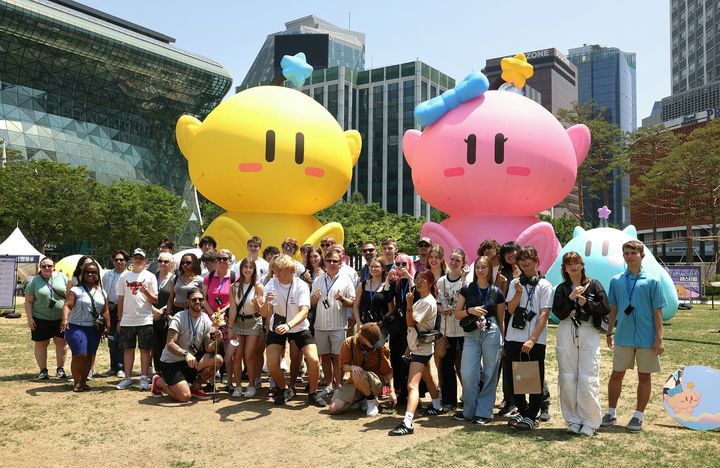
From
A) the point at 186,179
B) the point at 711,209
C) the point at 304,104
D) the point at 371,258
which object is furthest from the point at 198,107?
the point at 371,258

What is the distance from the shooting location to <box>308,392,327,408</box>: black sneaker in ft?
22.0

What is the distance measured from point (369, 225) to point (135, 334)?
3468 cm

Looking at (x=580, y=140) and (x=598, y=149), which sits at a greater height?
(x=598, y=149)

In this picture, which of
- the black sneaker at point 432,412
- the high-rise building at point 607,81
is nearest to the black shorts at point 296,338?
the black sneaker at point 432,412

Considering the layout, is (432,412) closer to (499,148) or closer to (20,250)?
(499,148)

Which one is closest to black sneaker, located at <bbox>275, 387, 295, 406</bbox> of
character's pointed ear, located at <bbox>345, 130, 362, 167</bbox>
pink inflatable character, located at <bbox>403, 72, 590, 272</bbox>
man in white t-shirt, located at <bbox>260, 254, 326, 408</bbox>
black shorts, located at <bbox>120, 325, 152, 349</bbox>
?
man in white t-shirt, located at <bbox>260, 254, 326, 408</bbox>

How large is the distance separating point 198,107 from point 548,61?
282 feet

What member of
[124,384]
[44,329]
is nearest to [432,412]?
[124,384]

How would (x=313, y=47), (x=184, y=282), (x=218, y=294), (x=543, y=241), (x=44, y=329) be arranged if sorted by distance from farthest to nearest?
1. (x=313, y=47)
2. (x=543, y=241)
3. (x=44, y=329)
4. (x=184, y=282)
5. (x=218, y=294)

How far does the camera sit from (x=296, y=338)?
22.2 feet

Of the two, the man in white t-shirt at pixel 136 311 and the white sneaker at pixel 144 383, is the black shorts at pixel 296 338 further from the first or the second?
the white sneaker at pixel 144 383

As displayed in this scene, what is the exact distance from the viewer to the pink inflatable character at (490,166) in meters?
12.5

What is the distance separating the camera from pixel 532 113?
513 inches

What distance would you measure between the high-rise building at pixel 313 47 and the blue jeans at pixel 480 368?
278ft
